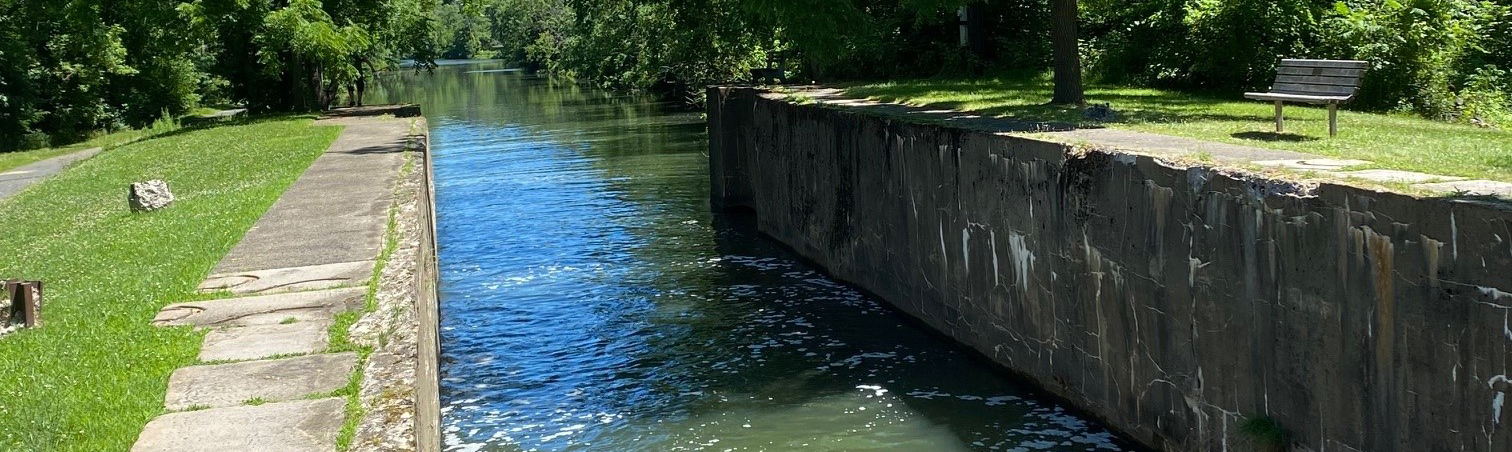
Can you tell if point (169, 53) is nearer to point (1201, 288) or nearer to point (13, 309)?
point (13, 309)

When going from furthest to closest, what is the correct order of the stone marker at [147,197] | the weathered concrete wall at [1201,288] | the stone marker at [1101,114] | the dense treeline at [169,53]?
the dense treeline at [169,53] < the stone marker at [147,197] < the stone marker at [1101,114] < the weathered concrete wall at [1201,288]

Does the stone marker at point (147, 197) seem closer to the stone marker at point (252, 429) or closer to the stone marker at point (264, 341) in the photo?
the stone marker at point (264, 341)

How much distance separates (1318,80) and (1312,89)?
84 mm

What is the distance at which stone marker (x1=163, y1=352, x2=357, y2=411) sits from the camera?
7355 millimetres

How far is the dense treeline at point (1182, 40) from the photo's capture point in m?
17.2

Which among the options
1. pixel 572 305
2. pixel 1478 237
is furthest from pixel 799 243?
pixel 1478 237

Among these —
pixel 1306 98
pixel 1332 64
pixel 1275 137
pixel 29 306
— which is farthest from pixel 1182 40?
pixel 29 306

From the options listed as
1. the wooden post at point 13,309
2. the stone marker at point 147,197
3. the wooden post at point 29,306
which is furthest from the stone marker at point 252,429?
the stone marker at point 147,197

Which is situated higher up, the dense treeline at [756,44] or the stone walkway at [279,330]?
the dense treeline at [756,44]

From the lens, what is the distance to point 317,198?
16.6 m

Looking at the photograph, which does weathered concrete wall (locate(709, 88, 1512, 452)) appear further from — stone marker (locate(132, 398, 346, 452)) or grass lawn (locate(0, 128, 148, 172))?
grass lawn (locate(0, 128, 148, 172))

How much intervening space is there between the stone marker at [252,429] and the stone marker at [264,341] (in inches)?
47.9

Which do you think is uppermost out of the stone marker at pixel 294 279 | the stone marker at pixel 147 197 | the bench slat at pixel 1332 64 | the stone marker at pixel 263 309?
the bench slat at pixel 1332 64

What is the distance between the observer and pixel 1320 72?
11.7 metres
